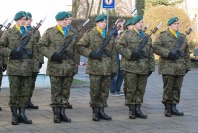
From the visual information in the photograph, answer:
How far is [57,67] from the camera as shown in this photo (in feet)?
27.0

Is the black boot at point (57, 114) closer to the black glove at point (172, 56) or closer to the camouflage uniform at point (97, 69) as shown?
the camouflage uniform at point (97, 69)

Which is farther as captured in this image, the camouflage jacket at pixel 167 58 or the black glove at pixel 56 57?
the camouflage jacket at pixel 167 58

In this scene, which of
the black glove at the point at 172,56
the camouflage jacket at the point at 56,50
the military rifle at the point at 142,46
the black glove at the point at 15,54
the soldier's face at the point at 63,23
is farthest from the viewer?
the black glove at the point at 172,56

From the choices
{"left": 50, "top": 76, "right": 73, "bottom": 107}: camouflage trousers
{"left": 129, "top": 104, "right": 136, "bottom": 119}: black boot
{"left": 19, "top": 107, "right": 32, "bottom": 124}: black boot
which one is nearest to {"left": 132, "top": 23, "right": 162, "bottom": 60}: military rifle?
{"left": 129, "top": 104, "right": 136, "bottom": 119}: black boot

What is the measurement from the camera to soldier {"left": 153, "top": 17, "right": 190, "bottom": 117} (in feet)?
30.5

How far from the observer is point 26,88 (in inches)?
324

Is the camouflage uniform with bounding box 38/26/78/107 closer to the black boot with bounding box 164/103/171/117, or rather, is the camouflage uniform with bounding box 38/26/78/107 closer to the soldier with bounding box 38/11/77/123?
the soldier with bounding box 38/11/77/123

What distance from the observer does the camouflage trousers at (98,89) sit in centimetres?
859

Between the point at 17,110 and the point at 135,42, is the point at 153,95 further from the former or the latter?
the point at 17,110

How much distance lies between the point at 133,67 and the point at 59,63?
143 cm

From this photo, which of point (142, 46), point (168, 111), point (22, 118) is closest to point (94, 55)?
point (142, 46)

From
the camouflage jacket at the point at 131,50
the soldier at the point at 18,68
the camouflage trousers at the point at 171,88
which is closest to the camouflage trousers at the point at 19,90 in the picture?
the soldier at the point at 18,68

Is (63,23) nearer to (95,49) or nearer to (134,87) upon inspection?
(95,49)

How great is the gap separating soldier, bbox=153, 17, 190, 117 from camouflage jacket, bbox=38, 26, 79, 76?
73.1 inches
